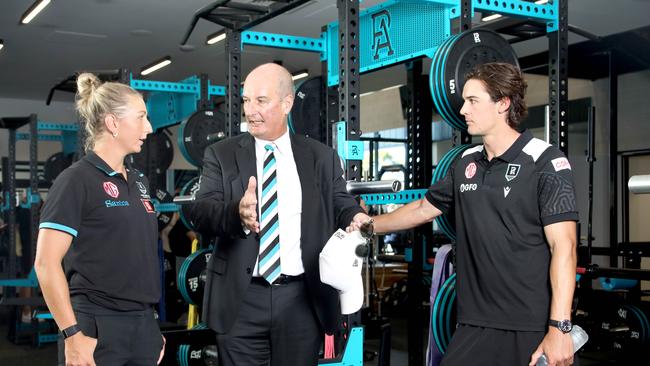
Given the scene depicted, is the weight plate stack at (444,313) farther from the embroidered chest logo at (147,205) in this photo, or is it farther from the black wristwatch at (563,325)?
the embroidered chest logo at (147,205)

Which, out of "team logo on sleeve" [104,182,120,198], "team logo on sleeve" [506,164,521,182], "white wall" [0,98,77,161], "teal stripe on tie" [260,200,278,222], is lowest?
"teal stripe on tie" [260,200,278,222]

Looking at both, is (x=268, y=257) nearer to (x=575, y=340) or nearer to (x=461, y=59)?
(x=575, y=340)

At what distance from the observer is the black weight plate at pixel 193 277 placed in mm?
5154

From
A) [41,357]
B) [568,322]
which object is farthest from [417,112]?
[41,357]

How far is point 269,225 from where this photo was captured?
2268mm

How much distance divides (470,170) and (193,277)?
3.05m

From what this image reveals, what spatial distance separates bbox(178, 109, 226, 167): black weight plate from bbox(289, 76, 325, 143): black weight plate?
1406 mm

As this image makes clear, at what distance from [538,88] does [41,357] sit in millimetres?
8481

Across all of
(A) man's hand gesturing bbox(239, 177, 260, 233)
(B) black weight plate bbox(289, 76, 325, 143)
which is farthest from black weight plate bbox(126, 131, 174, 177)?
(A) man's hand gesturing bbox(239, 177, 260, 233)

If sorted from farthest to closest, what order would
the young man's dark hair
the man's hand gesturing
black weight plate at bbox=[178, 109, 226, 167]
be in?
black weight plate at bbox=[178, 109, 226, 167]
the young man's dark hair
the man's hand gesturing

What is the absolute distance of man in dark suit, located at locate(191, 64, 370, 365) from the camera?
7.35 ft

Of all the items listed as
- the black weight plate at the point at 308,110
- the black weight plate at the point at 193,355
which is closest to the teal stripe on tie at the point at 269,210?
the black weight plate at the point at 308,110

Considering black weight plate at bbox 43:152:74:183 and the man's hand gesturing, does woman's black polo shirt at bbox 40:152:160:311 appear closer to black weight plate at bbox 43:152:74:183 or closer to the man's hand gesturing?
the man's hand gesturing

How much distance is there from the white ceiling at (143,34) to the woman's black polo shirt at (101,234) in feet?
19.9
